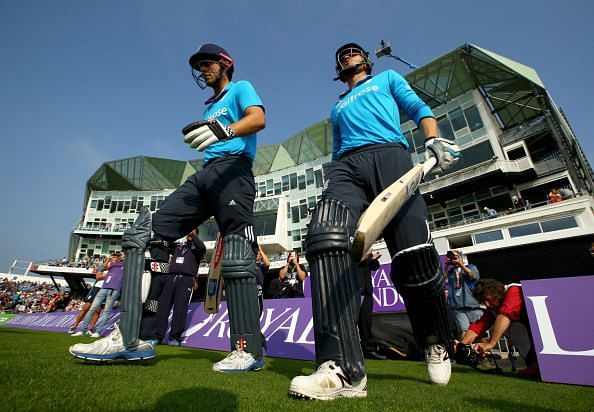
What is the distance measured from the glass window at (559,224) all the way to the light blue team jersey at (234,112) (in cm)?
2524

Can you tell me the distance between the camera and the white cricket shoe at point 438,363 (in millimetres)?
2332

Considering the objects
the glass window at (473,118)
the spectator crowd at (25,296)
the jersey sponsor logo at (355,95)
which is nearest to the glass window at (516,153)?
the glass window at (473,118)

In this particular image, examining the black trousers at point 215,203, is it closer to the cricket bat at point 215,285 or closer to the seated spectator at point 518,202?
the cricket bat at point 215,285

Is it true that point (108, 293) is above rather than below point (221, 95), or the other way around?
below

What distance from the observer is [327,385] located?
1.62 metres

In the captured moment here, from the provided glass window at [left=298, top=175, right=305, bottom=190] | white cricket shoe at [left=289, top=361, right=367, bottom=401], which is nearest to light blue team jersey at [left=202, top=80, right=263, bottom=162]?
white cricket shoe at [left=289, top=361, right=367, bottom=401]

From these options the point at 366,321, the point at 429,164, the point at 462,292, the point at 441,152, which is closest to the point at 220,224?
the point at 429,164

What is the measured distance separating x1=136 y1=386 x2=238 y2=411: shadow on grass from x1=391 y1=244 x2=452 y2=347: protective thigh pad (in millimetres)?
1457

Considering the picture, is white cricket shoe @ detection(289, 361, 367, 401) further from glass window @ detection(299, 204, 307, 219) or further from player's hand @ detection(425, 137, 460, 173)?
glass window @ detection(299, 204, 307, 219)

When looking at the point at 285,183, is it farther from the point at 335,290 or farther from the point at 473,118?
the point at 335,290

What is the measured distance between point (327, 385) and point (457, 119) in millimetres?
37319

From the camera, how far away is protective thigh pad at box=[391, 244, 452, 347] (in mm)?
2293

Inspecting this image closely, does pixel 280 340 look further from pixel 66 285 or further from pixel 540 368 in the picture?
pixel 66 285

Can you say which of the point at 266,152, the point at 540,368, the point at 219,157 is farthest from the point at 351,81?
the point at 266,152
